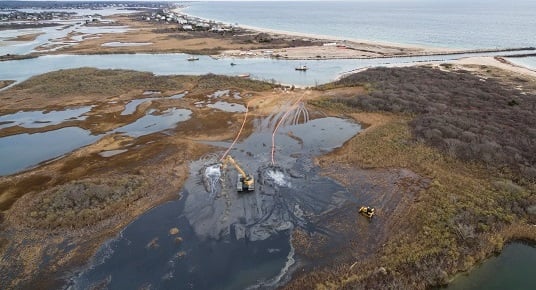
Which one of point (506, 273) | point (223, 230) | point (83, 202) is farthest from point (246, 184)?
point (506, 273)

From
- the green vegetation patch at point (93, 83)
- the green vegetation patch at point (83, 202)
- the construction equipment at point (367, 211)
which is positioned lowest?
the green vegetation patch at point (83, 202)

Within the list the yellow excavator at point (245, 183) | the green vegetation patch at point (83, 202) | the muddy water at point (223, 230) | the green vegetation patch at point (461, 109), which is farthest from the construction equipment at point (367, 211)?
the green vegetation patch at point (83, 202)

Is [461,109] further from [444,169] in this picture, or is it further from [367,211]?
[367,211]

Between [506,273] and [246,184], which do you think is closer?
[506,273]

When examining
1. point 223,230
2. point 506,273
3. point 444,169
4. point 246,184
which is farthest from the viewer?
point 444,169

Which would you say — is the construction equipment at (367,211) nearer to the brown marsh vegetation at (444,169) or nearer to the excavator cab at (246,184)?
the brown marsh vegetation at (444,169)

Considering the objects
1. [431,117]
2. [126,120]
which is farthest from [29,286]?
[431,117]
